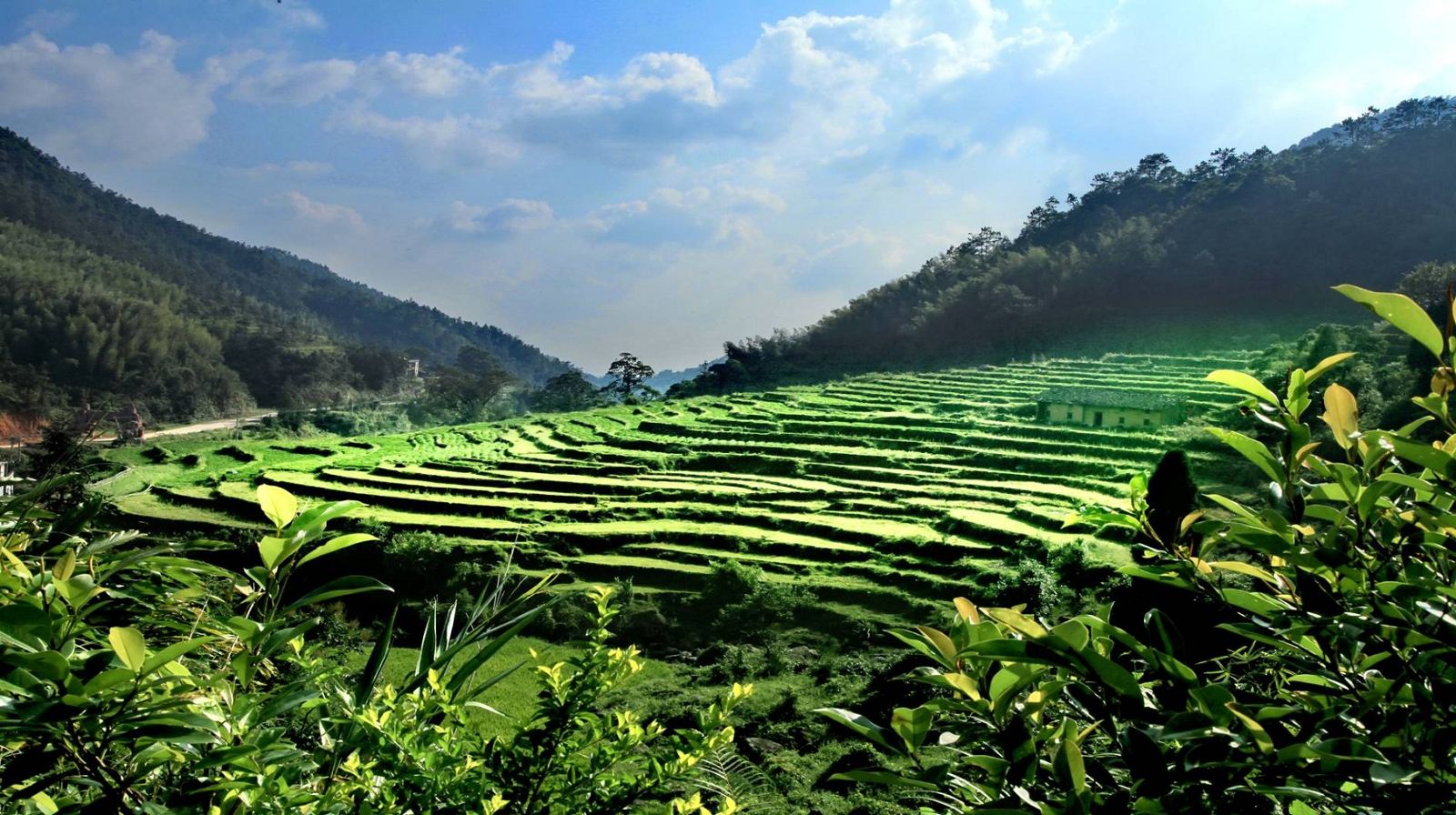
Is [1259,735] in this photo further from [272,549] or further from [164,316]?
[164,316]

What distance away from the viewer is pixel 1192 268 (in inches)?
556

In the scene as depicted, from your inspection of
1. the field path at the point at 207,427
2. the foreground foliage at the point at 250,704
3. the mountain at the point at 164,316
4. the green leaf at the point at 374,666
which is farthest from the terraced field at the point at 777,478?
the green leaf at the point at 374,666

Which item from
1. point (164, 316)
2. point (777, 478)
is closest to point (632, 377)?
point (777, 478)

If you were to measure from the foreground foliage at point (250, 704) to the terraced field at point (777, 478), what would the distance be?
249 inches

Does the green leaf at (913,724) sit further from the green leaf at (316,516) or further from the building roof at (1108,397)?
the building roof at (1108,397)

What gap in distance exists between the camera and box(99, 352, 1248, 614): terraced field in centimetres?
888

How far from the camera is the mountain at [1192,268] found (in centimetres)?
1296

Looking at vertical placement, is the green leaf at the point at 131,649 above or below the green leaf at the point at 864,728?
above

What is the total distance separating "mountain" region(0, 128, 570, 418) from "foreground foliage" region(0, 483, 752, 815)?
10.8 meters

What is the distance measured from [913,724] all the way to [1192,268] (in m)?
15.8

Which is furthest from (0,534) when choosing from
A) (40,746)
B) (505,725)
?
(505,725)

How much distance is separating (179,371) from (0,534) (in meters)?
27.0

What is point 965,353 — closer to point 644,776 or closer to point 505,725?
point 505,725

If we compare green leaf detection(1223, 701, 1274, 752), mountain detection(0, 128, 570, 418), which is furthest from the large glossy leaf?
mountain detection(0, 128, 570, 418)
